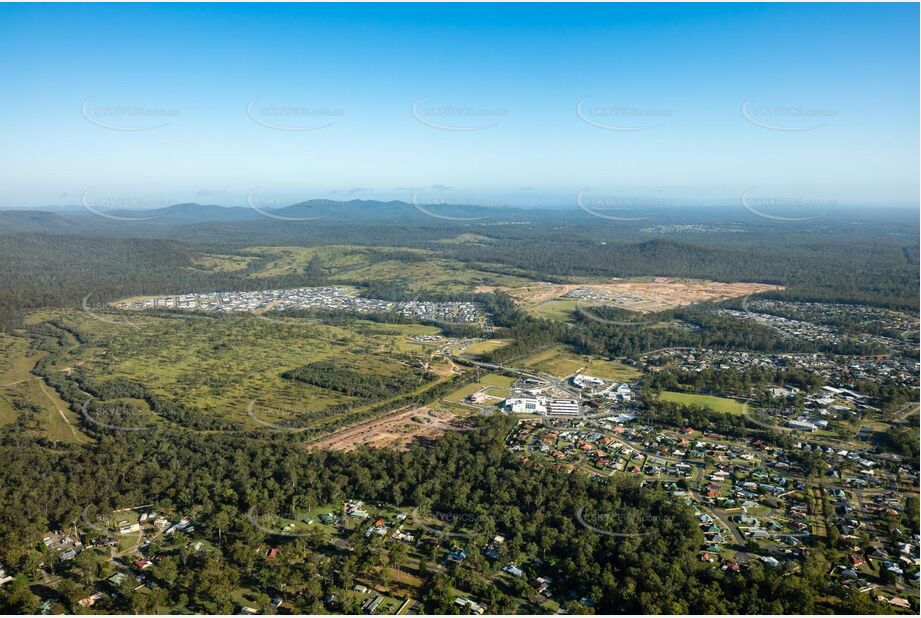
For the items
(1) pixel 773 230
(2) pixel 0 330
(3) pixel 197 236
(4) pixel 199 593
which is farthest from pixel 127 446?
(1) pixel 773 230

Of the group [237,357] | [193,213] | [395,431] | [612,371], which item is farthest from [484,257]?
[193,213]

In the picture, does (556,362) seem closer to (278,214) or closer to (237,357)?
(237,357)

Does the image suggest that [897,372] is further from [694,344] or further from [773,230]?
[773,230]

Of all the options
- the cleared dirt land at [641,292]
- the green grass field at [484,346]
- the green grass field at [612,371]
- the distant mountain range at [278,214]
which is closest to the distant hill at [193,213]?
the distant mountain range at [278,214]

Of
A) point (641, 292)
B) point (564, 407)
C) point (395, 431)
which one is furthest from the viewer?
point (641, 292)

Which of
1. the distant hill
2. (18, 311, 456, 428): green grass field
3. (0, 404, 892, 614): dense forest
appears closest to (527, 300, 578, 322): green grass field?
(18, 311, 456, 428): green grass field

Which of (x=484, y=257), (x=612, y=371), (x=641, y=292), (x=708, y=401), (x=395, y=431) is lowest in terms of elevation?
(x=395, y=431)

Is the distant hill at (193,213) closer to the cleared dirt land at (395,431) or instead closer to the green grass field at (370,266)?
the green grass field at (370,266)
